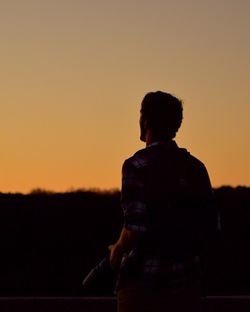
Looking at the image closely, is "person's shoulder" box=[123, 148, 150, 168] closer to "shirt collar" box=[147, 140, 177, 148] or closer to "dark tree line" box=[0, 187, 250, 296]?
"shirt collar" box=[147, 140, 177, 148]

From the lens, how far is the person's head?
3385 mm

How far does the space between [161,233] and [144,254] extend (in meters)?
0.10

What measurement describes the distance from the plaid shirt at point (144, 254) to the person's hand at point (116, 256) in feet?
0.07

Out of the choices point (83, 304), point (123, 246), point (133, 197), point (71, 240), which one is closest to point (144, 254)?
point (123, 246)

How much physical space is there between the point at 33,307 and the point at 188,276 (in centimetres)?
629

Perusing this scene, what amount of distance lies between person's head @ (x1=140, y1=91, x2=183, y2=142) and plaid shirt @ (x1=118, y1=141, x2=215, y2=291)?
165 millimetres

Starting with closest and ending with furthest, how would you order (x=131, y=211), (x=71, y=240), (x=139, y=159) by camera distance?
1. (x=131, y=211)
2. (x=139, y=159)
3. (x=71, y=240)

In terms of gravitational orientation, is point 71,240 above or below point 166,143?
above

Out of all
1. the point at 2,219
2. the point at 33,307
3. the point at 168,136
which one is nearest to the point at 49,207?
the point at 2,219

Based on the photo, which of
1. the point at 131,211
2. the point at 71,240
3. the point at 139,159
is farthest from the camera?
the point at 71,240

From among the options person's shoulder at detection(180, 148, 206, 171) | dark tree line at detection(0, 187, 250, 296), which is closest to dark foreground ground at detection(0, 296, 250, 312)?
dark tree line at detection(0, 187, 250, 296)

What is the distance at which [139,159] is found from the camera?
10.8ft

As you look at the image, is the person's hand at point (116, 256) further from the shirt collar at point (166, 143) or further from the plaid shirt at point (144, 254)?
the shirt collar at point (166, 143)

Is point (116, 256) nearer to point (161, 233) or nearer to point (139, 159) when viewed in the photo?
point (161, 233)
